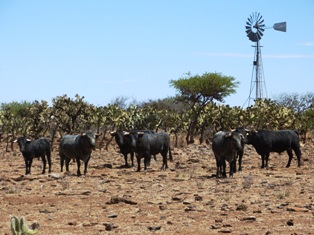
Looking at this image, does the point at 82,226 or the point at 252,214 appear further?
the point at 252,214

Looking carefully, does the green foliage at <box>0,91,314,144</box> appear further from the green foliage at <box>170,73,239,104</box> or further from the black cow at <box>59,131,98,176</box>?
the black cow at <box>59,131,98,176</box>

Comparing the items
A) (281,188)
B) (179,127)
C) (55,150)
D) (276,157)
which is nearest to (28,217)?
(281,188)

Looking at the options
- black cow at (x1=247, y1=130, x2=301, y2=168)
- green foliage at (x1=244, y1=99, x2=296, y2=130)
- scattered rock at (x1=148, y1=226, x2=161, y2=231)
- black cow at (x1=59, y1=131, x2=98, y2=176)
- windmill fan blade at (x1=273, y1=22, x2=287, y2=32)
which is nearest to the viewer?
scattered rock at (x1=148, y1=226, x2=161, y2=231)

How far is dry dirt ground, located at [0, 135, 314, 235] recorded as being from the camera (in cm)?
1199

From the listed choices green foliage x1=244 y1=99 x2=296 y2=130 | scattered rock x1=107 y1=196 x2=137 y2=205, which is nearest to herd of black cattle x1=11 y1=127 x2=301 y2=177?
scattered rock x1=107 y1=196 x2=137 y2=205

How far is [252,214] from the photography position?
13.2m

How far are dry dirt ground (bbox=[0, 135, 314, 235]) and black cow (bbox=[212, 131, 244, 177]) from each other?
590 millimetres

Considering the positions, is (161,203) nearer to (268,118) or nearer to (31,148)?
(31,148)

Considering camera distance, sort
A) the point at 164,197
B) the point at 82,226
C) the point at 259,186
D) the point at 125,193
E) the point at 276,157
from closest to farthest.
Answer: the point at 82,226
the point at 164,197
the point at 125,193
the point at 259,186
the point at 276,157

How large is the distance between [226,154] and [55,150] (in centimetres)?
2216

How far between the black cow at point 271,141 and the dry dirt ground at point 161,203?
15.3 ft

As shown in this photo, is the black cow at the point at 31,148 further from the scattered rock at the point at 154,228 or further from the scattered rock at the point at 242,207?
the scattered rock at the point at 154,228

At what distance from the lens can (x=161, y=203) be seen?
49.6 ft

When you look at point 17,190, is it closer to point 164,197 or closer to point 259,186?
point 164,197
